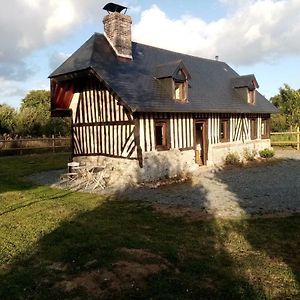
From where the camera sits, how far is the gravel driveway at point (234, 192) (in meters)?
10.3

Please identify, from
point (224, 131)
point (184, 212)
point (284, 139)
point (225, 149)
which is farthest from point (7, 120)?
point (184, 212)

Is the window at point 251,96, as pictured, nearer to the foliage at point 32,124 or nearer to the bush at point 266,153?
the bush at point 266,153

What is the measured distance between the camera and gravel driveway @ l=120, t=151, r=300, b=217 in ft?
33.8

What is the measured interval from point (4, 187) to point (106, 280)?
395 inches

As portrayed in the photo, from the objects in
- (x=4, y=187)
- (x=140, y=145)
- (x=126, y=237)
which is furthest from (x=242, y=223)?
(x=4, y=187)

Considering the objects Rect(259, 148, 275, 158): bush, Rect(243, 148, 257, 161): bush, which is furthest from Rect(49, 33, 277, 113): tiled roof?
Rect(259, 148, 275, 158): bush

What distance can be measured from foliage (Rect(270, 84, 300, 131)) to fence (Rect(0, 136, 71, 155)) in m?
19.4

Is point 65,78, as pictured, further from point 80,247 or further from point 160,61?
point 80,247

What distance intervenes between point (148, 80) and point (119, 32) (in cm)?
266

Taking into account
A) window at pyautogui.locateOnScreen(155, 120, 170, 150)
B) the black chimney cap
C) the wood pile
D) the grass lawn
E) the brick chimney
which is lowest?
the grass lawn

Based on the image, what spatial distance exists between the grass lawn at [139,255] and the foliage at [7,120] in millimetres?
20386

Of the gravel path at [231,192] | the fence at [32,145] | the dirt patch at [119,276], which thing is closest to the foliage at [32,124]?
the fence at [32,145]

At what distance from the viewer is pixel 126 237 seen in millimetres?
7820

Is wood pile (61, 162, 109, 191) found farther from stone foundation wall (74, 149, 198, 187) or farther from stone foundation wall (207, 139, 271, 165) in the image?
stone foundation wall (207, 139, 271, 165)
